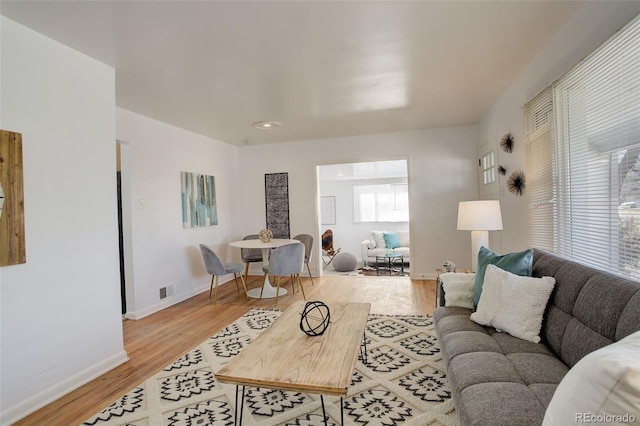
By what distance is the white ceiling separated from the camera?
1.97 m

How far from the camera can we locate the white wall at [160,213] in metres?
3.75

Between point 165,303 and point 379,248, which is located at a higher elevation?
point 379,248

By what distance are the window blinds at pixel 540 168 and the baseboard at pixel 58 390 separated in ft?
11.8

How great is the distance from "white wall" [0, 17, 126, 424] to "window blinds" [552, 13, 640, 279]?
11.2 ft

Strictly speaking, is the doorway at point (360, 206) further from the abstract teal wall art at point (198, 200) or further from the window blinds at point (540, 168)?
the window blinds at point (540, 168)

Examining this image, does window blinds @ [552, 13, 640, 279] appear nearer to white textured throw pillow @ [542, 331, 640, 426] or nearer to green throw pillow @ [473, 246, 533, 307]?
green throw pillow @ [473, 246, 533, 307]

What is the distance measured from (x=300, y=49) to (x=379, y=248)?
19.4 feet

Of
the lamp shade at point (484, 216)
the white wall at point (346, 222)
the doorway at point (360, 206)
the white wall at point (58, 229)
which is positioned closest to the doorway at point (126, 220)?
the white wall at point (58, 229)

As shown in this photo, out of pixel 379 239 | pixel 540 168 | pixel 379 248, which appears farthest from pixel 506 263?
pixel 379 239

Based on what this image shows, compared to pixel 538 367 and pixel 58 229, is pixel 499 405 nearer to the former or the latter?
pixel 538 367

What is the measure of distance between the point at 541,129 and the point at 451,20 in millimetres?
1221

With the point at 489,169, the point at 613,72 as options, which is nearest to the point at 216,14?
the point at 613,72

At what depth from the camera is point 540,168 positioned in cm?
270

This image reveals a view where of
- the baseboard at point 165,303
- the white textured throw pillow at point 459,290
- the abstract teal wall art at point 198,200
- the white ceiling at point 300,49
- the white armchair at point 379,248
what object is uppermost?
the white ceiling at point 300,49
